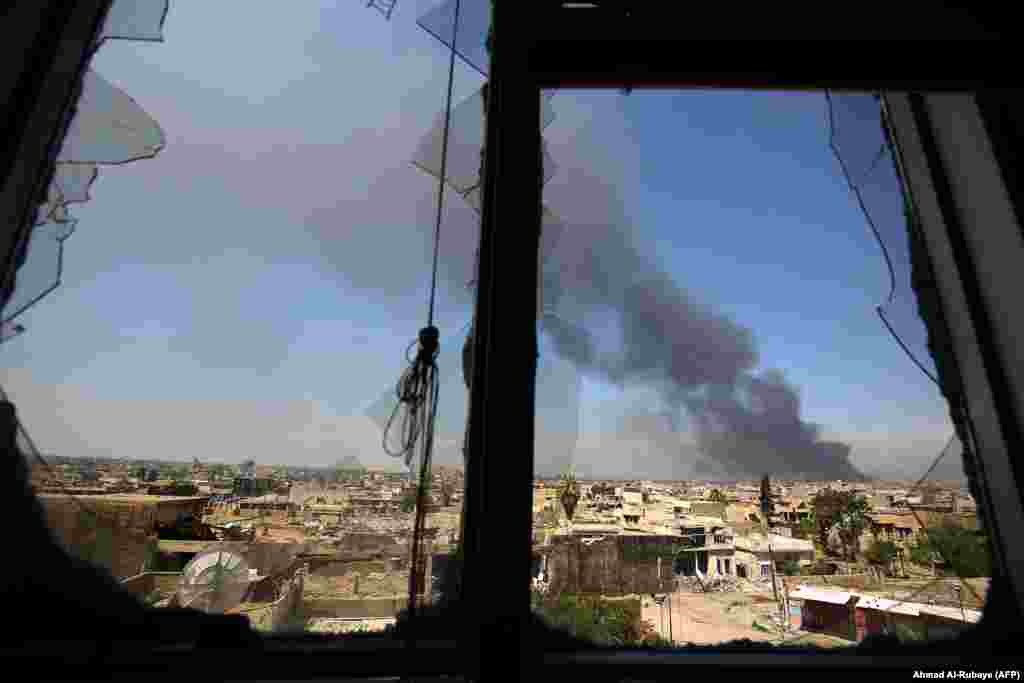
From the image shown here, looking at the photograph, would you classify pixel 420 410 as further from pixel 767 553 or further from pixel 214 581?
pixel 767 553

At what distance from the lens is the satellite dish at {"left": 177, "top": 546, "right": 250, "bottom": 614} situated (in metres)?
0.67

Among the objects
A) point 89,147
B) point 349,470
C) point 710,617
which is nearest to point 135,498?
point 349,470

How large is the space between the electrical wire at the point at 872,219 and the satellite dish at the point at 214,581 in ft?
4.64

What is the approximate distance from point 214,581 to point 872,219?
5.21ft

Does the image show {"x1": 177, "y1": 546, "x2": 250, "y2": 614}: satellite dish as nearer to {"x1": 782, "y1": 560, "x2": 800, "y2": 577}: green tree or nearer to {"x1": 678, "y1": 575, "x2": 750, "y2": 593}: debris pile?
{"x1": 678, "y1": 575, "x2": 750, "y2": 593}: debris pile

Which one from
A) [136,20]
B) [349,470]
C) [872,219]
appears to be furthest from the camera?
[872,219]

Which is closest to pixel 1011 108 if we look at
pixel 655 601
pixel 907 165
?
pixel 907 165

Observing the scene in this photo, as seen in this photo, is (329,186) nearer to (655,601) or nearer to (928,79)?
(655,601)

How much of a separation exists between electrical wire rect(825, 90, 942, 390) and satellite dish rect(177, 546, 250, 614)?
4.64 ft

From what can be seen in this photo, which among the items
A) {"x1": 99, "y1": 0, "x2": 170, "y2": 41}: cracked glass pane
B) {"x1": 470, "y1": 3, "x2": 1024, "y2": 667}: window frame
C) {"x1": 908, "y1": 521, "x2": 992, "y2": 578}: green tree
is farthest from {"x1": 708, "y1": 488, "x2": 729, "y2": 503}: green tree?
{"x1": 99, "y1": 0, "x2": 170, "y2": 41}: cracked glass pane

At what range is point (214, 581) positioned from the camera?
27.0 inches

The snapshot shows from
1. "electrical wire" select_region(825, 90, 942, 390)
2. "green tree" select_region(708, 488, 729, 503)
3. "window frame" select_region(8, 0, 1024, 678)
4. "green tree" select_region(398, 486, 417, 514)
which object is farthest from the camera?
"electrical wire" select_region(825, 90, 942, 390)

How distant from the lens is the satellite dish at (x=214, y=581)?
0.67 m

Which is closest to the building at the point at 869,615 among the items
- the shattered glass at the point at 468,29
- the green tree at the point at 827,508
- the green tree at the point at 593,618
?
the green tree at the point at 827,508
